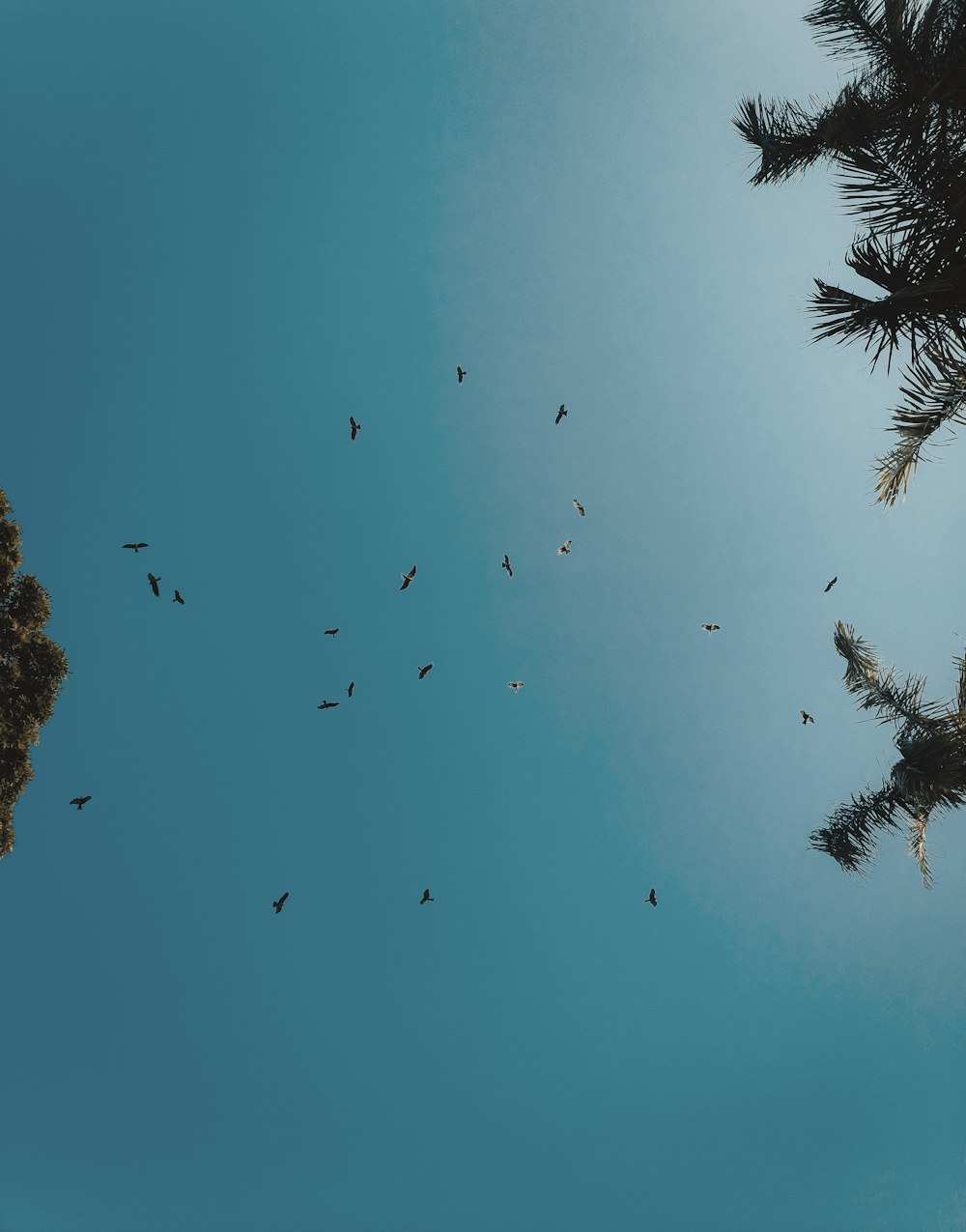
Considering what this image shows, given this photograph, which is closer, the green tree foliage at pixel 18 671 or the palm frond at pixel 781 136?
the palm frond at pixel 781 136

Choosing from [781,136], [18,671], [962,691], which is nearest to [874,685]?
[962,691]

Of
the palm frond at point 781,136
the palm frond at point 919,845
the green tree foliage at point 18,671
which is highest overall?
the green tree foliage at point 18,671

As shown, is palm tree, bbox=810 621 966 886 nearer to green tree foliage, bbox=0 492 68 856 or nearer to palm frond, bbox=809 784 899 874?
palm frond, bbox=809 784 899 874

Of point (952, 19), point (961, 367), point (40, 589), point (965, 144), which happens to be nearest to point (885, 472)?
point (961, 367)

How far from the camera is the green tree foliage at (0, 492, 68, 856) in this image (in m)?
14.1

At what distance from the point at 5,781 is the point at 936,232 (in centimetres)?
1815

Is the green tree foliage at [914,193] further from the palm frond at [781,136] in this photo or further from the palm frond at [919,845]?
the palm frond at [919,845]

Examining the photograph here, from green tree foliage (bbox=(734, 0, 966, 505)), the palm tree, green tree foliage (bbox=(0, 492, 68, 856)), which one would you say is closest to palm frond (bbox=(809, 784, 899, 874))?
the palm tree

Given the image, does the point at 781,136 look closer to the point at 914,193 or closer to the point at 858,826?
the point at 914,193

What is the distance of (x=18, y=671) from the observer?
1438 centimetres

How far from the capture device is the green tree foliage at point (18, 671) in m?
14.1

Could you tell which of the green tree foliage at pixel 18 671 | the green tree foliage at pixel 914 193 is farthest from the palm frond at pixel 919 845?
the green tree foliage at pixel 18 671

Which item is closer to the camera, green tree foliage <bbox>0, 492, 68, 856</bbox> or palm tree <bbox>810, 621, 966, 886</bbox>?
palm tree <bbox>810, 621, 966, 886</bbox>

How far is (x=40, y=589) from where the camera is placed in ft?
49.0
